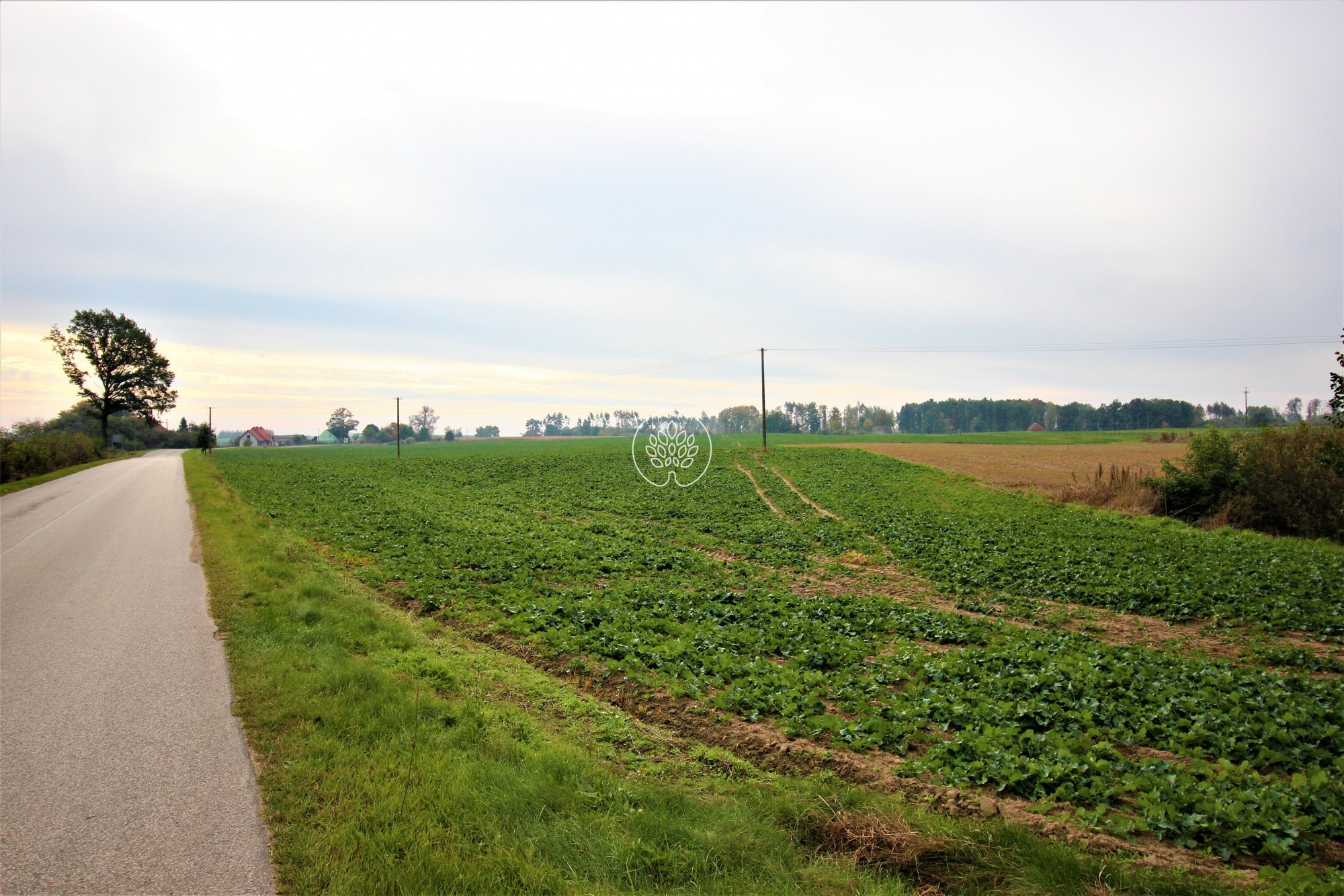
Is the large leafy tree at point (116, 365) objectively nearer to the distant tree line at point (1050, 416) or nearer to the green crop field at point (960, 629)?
the green crop field at point (960, 629)

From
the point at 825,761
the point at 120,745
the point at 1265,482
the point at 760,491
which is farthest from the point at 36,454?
the point at 1265,482

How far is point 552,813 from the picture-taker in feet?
16.7

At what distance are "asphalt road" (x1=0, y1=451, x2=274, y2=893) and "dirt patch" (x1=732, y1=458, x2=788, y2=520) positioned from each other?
20479 millimetres

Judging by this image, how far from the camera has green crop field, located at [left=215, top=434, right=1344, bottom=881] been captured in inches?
247

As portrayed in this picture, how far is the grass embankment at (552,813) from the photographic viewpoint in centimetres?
445

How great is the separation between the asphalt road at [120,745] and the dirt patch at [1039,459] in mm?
35336

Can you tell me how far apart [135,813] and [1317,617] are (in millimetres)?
17512

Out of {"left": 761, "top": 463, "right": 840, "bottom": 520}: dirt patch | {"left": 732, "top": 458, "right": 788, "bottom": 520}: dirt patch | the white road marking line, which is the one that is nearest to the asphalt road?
the white road marking line

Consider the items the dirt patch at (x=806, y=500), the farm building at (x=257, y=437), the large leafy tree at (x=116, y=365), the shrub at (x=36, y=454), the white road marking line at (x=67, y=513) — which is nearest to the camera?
the white road marking line at (x=67, y=513)

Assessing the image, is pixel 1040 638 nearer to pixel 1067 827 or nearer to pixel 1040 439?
pixel 1067 827

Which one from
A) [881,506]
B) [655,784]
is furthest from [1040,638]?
[881,506]

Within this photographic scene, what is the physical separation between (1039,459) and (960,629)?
179 feet

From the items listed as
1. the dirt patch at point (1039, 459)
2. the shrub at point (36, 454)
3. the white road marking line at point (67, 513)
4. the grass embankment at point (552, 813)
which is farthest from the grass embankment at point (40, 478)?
the dirt patch at point (1039, 459)

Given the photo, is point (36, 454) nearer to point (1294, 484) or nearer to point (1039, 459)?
point (1294, 484)
